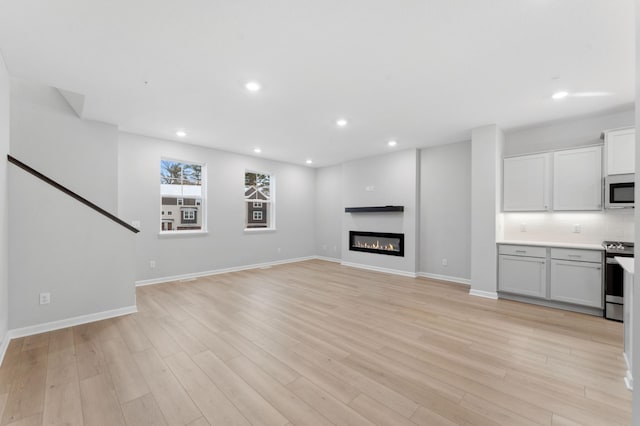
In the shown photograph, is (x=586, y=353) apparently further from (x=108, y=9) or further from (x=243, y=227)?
(x=243, y=227)

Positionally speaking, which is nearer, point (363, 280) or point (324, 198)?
point (363, 280)

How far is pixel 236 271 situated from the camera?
19.5ft

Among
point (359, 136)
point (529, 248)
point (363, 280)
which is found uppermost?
point (359, 136)

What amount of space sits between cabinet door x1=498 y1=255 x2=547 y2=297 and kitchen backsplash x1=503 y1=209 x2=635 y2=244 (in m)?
0.63

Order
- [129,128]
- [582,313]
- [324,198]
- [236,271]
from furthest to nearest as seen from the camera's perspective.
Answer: [324,198] < [236,271] < [129,128] < [582,313]

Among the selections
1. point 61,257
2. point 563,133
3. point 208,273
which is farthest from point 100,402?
point 563,133

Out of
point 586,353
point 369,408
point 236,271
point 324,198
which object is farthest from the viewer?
point 324,198

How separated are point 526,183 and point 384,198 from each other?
2678 millimetres

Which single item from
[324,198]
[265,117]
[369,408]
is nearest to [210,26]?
[265,117]

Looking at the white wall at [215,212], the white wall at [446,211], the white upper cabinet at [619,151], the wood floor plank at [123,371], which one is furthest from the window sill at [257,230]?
the white upper cabinet at [619,151]

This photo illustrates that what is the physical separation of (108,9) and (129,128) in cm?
311

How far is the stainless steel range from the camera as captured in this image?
319 centimetres

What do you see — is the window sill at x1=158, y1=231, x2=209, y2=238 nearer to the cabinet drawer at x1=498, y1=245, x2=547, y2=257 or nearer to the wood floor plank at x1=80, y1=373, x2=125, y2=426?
the wood floor plank at x1=80, y1=373, x2=125, y2=426

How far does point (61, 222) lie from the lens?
9.87 ft
